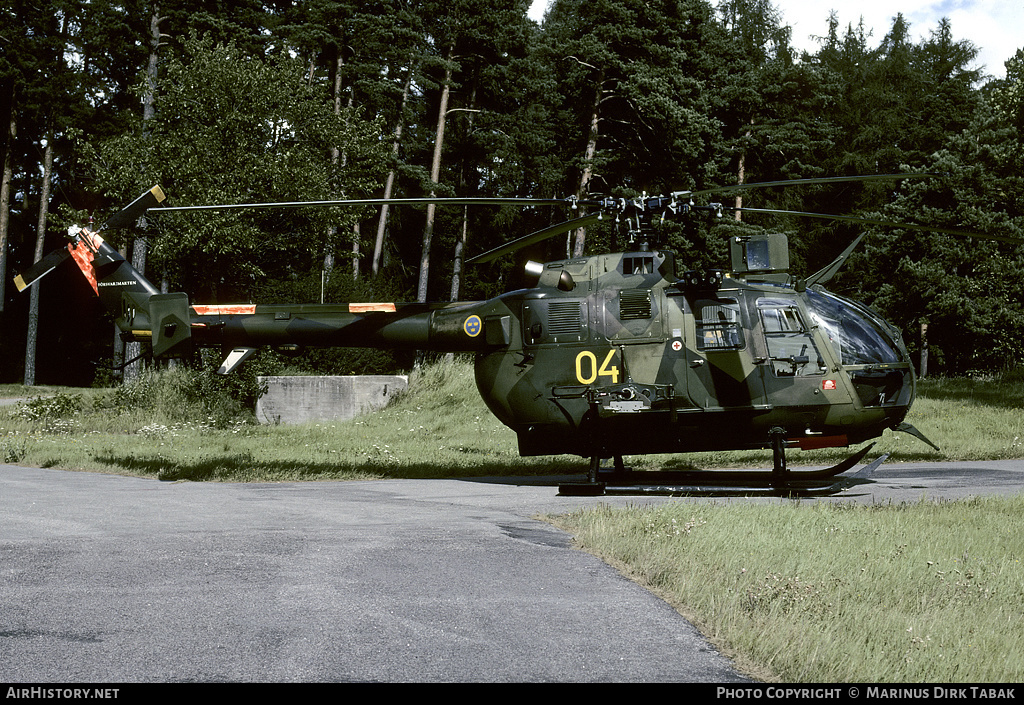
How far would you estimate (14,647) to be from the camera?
4.70m

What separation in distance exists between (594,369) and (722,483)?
223 cm

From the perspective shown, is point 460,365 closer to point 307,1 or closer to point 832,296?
point 832,296

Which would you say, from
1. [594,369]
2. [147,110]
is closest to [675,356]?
[594,369]

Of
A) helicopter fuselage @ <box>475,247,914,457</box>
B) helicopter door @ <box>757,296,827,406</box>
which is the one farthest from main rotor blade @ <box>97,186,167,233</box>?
helicopter door @ <box>757,296,827,406</box>

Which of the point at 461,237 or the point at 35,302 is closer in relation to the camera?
the point at 35,302

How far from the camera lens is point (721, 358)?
10.8 meters

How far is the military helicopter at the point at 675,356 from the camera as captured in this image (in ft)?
35.3

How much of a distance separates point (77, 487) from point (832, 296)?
10322mm

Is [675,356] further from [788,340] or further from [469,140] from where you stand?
[469,140]

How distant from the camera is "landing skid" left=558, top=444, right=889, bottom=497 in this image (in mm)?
10547

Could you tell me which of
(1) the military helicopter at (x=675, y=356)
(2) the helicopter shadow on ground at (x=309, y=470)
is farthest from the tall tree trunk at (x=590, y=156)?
(1) the military helicopter at (x=675, y=356)

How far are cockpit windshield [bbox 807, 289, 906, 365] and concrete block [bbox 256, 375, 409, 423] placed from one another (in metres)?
15.0

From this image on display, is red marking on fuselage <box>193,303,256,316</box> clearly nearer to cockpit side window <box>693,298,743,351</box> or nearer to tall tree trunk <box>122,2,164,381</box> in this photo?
cockpit side window <box>693,298,743,351</box>

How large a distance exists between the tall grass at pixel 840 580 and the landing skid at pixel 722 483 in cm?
133
